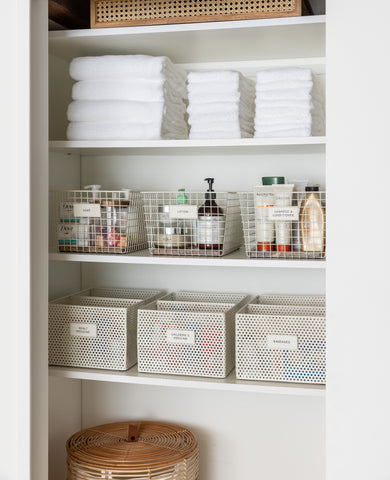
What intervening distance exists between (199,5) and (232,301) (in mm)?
962

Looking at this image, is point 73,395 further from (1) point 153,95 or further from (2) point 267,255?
(1) point 153,95

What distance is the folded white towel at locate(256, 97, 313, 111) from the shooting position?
5.44 feet

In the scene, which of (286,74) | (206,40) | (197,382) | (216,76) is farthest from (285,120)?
(197,382)

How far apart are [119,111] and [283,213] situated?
22.4 inches

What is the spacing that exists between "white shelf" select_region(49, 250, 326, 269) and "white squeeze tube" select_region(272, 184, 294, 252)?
0.23 ft

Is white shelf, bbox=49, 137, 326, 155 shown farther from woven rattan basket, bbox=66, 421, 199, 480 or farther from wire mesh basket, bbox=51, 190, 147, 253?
woven rattan basket, bbox=66, 421, 199, 480

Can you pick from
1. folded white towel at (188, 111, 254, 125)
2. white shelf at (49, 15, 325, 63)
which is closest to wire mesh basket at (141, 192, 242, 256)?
folded white towel at (188, 111, 254, 125)

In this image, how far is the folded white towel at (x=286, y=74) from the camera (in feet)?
5.46

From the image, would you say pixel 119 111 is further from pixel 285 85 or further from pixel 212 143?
pixel 285 85

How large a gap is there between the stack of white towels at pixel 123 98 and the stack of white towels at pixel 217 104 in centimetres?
9

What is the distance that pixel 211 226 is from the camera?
5.77 ft

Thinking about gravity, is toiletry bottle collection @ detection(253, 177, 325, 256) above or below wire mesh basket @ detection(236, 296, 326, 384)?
above
